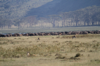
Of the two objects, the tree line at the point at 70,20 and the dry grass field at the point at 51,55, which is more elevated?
the tree line at the point at 70,20

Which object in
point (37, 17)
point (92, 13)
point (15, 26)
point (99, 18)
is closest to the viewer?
point (99, 18)

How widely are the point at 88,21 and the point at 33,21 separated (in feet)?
155

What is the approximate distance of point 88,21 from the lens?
14188cm

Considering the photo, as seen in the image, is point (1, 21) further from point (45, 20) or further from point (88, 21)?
point (88, 21)

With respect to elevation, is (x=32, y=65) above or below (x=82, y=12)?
below

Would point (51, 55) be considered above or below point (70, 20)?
below

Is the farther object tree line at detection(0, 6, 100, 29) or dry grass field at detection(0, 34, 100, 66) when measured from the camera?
tree line at detection(0, 6, 100, 29)

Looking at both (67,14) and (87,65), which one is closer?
(87,65)

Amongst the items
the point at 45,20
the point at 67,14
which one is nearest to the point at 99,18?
the point at 67,14

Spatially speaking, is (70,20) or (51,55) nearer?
(51,55)

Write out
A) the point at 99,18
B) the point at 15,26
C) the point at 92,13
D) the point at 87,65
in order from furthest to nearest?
the point at 15,26 < the point at 92,13 < the point at 99,18 < the point at 87,65

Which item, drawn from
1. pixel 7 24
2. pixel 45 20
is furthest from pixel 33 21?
pixel 7 24

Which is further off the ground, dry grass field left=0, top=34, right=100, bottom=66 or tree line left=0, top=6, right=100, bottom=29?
tree line left=0, top=6, right=100, bottom=29

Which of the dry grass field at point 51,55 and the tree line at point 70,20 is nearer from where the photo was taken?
the dry grass field at point 51,55
